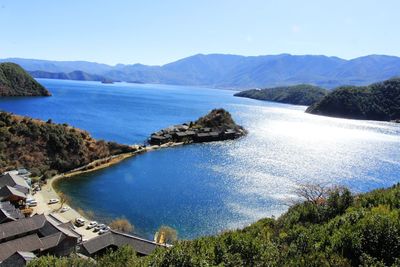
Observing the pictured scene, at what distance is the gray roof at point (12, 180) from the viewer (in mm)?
39419

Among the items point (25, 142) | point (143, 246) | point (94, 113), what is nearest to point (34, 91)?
point (94, 113)

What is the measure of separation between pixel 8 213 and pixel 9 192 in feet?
17.2

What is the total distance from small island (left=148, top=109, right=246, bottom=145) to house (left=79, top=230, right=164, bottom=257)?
154ft

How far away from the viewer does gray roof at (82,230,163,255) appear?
27.1 m

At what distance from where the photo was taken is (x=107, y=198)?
4212cm

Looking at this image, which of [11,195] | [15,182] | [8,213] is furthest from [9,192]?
[8,213]

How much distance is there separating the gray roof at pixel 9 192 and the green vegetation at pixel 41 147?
9.54 meters

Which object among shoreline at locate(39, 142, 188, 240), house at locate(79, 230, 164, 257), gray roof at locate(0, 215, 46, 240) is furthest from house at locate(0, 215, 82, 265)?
shoreline at locate(39, 142, 188, 240)

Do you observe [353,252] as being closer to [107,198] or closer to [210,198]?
[210,198]

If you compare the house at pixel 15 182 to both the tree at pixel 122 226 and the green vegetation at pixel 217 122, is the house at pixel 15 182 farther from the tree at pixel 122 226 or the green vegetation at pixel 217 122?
the green vegetation at pixel 217 122

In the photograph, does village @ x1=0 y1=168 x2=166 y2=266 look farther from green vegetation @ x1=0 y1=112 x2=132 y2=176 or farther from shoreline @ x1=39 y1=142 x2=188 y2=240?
green vegetation @ x1=0 y1=112 x2=132 y2=176

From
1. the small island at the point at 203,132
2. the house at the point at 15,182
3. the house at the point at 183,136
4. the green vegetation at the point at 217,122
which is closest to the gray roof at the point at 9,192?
the house at the point at 15,182

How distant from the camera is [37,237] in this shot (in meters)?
27.8

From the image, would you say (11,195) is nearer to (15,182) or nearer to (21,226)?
(15,182)
